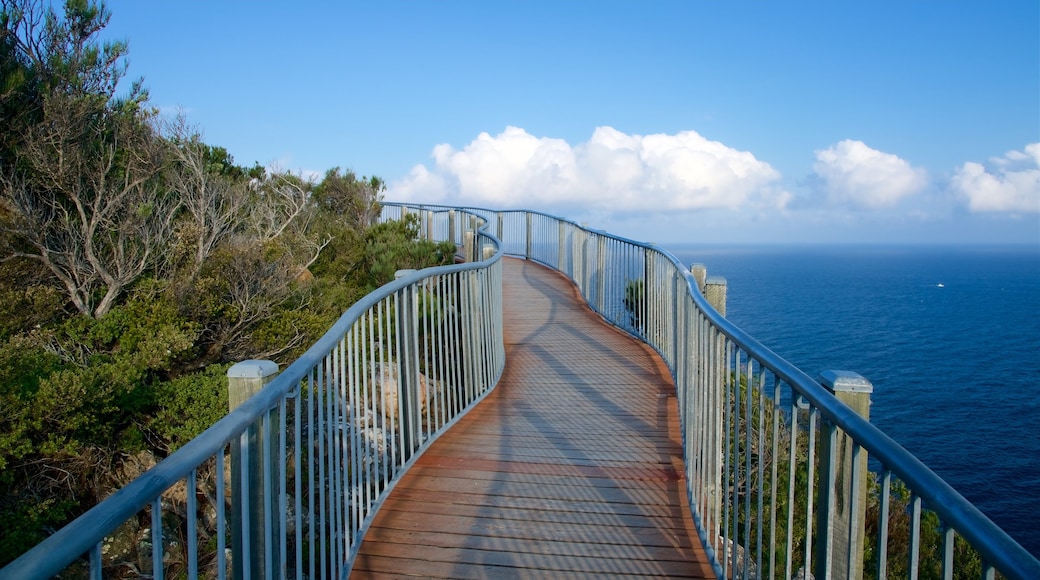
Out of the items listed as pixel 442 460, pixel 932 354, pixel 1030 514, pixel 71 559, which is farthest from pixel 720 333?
pixel 932 354

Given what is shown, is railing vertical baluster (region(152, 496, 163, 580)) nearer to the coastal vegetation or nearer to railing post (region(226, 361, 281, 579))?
railing post (region(226, 361, 281, 579))

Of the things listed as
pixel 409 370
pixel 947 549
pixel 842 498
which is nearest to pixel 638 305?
pixel 409 370

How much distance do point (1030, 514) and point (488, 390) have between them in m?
23.1

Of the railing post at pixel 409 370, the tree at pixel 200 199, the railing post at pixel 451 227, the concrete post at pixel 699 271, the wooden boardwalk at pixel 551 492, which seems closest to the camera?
the wooden boardwalk at pixel 551 492

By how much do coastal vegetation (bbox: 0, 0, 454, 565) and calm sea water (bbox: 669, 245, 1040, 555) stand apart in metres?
8.89

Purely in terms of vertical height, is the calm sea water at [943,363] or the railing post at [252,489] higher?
the railing post at [252,489]

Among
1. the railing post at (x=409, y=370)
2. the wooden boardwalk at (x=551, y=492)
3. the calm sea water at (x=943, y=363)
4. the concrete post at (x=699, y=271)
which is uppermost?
→ the concrete post at (x=699, y=271)

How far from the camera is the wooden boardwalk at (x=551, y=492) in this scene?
3605 millimetres

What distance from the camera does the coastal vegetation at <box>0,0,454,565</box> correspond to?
365 inches

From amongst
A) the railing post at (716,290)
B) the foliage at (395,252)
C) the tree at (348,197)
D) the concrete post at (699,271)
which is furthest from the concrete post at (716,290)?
the tree at (348,197)

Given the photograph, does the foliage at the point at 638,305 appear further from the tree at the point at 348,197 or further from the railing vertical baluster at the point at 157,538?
the tree at the point at 348,197

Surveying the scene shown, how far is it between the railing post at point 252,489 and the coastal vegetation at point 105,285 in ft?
25.0

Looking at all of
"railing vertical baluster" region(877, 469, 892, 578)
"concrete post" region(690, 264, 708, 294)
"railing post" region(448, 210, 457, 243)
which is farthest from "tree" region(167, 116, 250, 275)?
"railing vertical baluster" region(877, 469, 892, 578)

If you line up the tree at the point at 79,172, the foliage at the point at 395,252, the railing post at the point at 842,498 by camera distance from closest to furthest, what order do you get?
the railing post at the point at 842,498 → the tree at the point at 79,172 → the foliage at the point at 395,252
